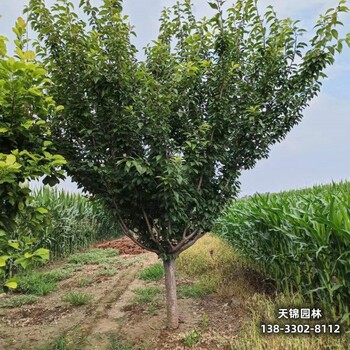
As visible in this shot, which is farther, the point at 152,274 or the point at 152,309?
the point at 152,274

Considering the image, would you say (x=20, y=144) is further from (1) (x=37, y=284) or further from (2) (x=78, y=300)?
(1) (x=37, y=284)

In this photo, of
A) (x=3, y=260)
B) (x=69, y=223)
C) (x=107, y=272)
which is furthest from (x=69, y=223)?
(x=3, y=260)

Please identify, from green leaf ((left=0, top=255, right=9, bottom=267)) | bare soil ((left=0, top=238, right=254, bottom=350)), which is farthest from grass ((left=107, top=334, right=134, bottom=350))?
green leaf ((left=0, top=255, right=9, bottom=267))

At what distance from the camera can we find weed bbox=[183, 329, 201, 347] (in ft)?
11.9

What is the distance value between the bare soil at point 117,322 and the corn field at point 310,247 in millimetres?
790

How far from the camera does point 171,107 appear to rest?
3.65 m

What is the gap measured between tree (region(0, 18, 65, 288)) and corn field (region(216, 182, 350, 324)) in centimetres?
248

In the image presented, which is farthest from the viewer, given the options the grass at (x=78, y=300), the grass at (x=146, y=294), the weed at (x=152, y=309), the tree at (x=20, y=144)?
the grass at (x=78, y=300)

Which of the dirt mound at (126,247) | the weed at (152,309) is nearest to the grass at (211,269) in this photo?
the weed at (152,309)

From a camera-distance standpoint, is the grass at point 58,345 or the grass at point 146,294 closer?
the grass at point 58,345

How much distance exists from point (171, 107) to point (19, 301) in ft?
13.5

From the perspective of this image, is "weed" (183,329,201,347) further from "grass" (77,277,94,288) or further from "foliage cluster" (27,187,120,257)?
"foliage cluster" (27,187,120,257)

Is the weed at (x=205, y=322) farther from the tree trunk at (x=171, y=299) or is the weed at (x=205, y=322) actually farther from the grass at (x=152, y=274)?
the grass at (x=152, y=274)

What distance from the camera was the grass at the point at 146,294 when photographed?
507 cm
